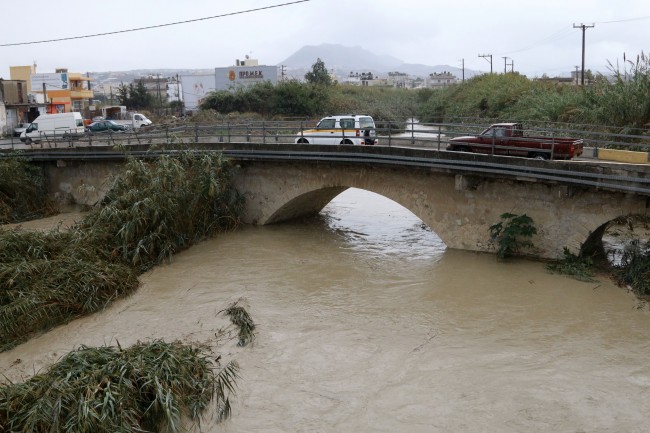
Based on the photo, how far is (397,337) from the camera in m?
12.8

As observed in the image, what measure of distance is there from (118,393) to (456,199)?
11195mm

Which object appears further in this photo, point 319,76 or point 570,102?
point 319,76

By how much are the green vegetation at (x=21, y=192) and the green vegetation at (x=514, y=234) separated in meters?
18.3

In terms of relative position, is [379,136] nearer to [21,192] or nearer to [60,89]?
[21,192]

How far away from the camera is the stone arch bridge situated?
1469 centimetres

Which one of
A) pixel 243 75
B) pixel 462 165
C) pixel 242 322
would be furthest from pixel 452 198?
pixel 243 75

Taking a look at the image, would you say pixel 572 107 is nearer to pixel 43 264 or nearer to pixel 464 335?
pixel 464 335

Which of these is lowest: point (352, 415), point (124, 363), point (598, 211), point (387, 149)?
point (352, 415)

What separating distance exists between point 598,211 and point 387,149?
19.5ft

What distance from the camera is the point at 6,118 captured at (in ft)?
171

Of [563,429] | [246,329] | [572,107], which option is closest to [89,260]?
[246,329]

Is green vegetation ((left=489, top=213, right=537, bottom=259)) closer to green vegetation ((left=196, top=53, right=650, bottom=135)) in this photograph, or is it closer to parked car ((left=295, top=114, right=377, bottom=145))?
green vegetation ((left=196, top=53, right=650, bottom=135))

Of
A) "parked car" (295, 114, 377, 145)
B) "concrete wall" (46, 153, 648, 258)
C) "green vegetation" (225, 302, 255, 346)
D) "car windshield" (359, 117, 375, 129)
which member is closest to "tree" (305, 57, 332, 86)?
"parked car" (295, 114, 377, 145)

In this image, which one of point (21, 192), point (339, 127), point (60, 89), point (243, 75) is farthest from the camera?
point (243, 75)
